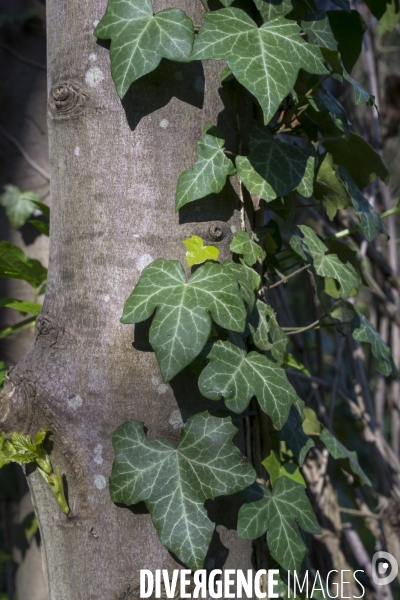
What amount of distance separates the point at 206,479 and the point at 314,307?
829mm

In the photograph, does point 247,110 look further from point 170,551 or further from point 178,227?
point 170,551

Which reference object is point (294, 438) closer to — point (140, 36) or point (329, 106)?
point (329, 106)

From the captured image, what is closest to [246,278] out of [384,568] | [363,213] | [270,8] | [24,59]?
[363,213]

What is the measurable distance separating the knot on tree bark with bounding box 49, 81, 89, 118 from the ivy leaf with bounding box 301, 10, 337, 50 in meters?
0.35

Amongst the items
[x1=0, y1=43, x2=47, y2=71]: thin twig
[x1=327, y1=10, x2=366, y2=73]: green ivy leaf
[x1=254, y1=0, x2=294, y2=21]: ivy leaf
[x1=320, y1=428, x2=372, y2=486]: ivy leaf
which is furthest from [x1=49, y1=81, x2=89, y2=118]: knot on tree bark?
[x1=0, y1=43, x2=47, y2=71]: thin twig

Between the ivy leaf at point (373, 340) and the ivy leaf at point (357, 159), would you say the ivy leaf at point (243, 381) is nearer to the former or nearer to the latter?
the ivy leaf at point (373, 340)

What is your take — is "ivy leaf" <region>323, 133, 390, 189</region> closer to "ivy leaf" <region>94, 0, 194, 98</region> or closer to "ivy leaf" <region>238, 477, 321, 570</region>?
"ivy leaf" <region>94, 0, 194, 98</region>

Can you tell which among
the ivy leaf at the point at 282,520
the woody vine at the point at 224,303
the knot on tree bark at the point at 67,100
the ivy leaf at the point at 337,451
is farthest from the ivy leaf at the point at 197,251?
the ivy leaf at the point at 337,451

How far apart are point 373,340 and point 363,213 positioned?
0.75ft

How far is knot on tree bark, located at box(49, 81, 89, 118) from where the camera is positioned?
0.73m

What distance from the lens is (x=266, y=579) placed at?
0.79m

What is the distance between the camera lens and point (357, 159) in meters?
0.96

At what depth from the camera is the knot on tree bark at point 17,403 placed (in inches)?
28.2

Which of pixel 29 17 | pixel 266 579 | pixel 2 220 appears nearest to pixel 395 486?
pixel 266 579
